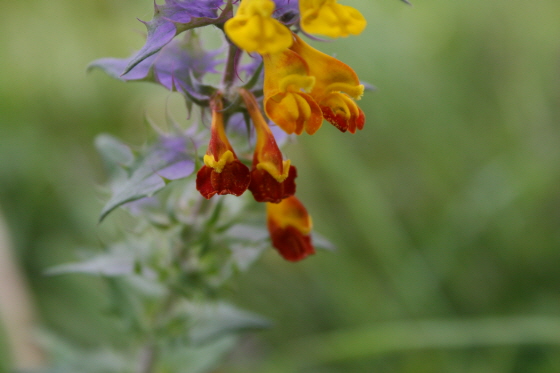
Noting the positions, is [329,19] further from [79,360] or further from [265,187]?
[79,360]

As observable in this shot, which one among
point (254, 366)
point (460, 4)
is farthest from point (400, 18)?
point (254, 366)

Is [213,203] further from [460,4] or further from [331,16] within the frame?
[460,4]

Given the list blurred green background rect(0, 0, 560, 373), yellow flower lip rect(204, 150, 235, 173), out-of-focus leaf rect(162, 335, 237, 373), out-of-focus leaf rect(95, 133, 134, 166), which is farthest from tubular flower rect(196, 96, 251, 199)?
blurred green background rect(0, 0, 560, 373)

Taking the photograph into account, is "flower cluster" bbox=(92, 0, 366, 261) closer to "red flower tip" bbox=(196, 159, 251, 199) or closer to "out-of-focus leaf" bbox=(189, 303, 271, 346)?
"red flower tip" bbox=(196, 159, 251, 199)

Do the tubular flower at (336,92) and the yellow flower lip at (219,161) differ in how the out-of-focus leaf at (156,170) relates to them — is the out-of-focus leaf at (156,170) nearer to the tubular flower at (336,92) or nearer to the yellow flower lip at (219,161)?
the yellow flower lip at (219,161)

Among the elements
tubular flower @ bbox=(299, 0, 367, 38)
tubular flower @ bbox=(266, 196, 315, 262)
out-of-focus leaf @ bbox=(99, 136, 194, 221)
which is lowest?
tubular flower @ bbox=(266, 196, 315, 262)

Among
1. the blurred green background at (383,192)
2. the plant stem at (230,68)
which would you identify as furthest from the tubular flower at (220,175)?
the blurred green background at (383,192)

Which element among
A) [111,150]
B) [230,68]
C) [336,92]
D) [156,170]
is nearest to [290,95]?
[336,92]
